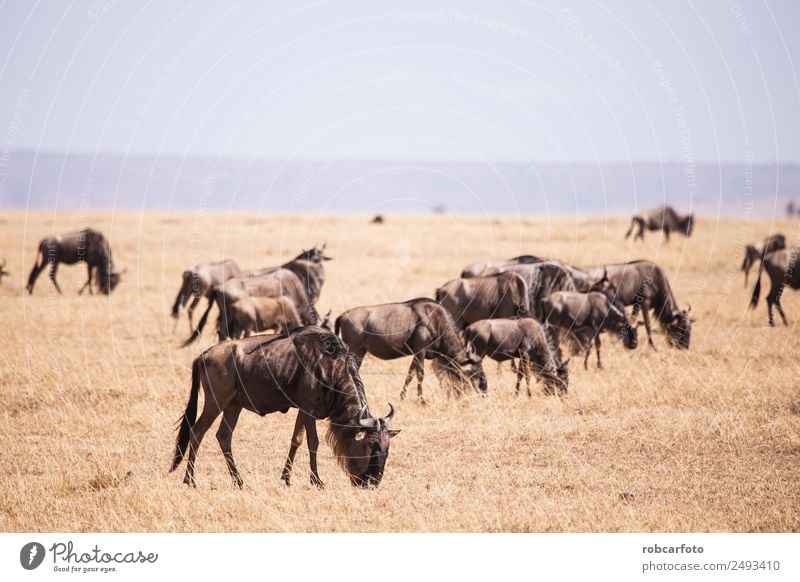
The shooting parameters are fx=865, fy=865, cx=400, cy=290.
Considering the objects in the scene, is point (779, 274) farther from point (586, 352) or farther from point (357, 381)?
point (357, 381)

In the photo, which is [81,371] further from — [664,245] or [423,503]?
[664,245]

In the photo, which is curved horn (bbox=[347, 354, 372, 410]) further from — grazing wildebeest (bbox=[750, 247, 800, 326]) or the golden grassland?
grazing wildebeest (bbox=[750, 247, 800, 326])

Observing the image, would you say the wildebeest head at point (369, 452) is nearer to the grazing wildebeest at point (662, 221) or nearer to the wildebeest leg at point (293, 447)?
the wildebeest leg at point (293, 447)

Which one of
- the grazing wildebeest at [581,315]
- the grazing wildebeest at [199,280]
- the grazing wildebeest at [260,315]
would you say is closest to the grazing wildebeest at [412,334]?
the grazing wildebeest at [260,315]

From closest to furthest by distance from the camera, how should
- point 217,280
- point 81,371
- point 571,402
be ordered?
1. point 571,402
2. point 81,371
3. point 217,280

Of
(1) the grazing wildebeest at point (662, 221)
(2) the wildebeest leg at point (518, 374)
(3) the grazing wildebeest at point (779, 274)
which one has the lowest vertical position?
(2) the wildebeest leg at point (518, 374)

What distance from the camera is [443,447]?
1148cm

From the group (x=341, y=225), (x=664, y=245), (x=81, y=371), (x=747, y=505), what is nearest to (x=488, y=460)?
(x=747, y=505)

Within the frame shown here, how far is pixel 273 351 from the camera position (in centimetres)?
962

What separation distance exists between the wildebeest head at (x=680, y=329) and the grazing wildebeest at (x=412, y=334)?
6.58 meters

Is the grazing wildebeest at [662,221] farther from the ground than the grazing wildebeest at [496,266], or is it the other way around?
the grazing wildebeest at [662,221]

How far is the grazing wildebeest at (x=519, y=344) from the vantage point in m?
14.5

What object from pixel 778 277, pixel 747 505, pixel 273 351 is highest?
pixel 778 277
